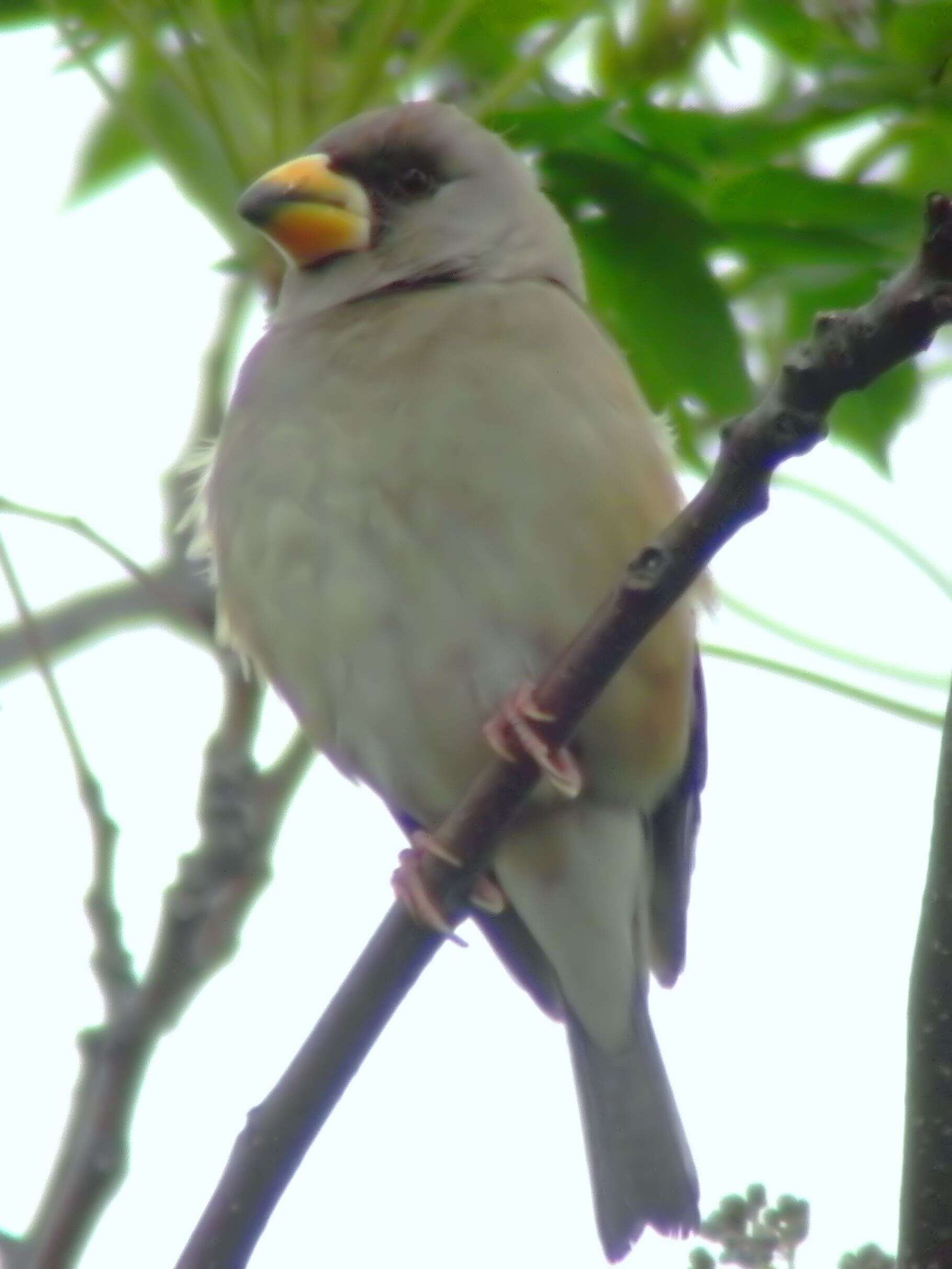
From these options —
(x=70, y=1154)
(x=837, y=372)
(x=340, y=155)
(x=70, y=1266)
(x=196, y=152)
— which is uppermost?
(x=340, y=155)

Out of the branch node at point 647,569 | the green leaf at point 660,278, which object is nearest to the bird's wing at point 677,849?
the green leaf at point 660,278

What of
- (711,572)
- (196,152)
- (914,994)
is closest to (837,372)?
(914,994)

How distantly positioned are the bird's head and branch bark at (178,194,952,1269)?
1516mm

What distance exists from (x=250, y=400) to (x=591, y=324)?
A: 651 mm

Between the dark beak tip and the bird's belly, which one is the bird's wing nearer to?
the bird's belly

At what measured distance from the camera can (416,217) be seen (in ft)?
13.4

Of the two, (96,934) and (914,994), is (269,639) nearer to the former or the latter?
(96,934)

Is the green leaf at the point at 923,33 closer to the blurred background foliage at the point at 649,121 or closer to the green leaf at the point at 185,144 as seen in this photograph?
the blurred background foliage at the point at 649,121

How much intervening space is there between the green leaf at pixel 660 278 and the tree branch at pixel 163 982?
0.88 m

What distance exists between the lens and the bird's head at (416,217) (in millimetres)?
3885

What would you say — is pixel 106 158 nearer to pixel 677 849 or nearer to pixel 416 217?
pixel 416 217

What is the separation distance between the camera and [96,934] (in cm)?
235

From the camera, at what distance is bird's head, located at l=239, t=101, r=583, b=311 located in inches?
153

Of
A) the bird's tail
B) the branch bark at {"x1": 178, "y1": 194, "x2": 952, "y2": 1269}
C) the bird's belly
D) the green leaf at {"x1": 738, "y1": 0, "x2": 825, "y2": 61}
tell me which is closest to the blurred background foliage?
the green leaf at {"x1": 738, "y1": 0, "x2": 825, "y2": 61}
